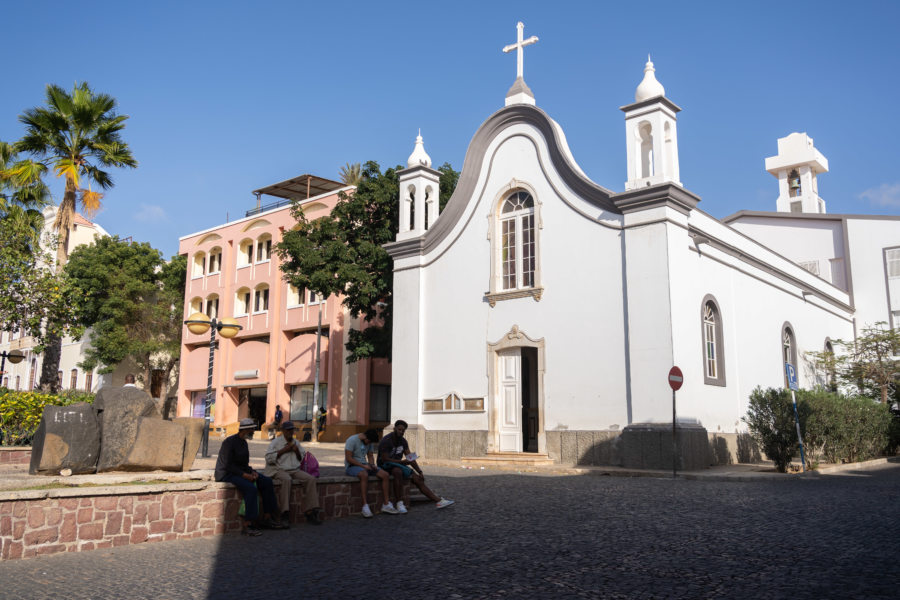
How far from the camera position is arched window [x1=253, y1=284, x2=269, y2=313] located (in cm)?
3875

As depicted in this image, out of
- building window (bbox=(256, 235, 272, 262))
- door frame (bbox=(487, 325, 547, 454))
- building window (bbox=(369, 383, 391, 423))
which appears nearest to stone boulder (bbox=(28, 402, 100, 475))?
door frame (bbox=(487, 325, 547, 454))

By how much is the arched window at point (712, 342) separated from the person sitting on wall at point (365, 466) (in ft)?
32.0

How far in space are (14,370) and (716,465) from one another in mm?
52747

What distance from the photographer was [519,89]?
816 inches

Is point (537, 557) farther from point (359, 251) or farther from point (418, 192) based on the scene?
point (359, 251)

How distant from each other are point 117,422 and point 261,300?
98.3 feet

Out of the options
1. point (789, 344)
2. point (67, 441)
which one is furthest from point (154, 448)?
point (789, 344)

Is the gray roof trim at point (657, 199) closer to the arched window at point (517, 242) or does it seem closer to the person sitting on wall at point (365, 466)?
the arched window at point (517, 242)

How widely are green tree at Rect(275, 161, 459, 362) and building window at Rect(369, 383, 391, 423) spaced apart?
899 cm

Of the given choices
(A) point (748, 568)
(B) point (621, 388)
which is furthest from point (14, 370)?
(A) point (748, 568)

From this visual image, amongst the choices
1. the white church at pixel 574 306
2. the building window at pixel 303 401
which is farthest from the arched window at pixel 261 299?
the white church at pixel 574 306

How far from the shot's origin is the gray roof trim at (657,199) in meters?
16.9

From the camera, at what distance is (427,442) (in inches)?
797

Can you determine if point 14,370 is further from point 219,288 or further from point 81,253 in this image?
point 219,288
